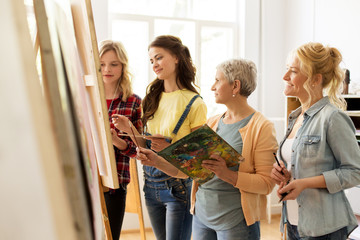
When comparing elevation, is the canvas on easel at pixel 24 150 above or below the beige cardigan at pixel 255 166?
above

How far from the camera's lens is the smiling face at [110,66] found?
173 centimetres

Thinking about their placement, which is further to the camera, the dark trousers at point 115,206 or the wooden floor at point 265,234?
the wooden floor at point 265,234

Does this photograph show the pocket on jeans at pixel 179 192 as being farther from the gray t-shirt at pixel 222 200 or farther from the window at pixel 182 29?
the window at pixel 182 29

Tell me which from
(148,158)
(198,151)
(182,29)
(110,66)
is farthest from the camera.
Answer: (182,29)

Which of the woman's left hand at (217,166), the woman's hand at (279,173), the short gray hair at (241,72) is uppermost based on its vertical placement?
the short gray hair at (241,72)

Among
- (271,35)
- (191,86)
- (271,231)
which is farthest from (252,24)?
(191,86)

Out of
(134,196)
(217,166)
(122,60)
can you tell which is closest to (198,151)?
(217,166)

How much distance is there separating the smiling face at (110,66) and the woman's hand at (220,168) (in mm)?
697

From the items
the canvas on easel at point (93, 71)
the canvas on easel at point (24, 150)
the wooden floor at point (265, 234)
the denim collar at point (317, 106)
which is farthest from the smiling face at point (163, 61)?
the wooden floor at point (265, 234)

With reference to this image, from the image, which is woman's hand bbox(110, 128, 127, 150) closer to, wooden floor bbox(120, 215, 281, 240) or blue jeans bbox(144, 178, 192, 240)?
blue jeans bbox(144, 178, 192, 240)

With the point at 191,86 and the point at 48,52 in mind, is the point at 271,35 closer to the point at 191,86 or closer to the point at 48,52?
the point at 191,86

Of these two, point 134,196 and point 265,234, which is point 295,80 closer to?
point 134,196

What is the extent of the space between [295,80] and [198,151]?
511mm

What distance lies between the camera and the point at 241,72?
1.46m
